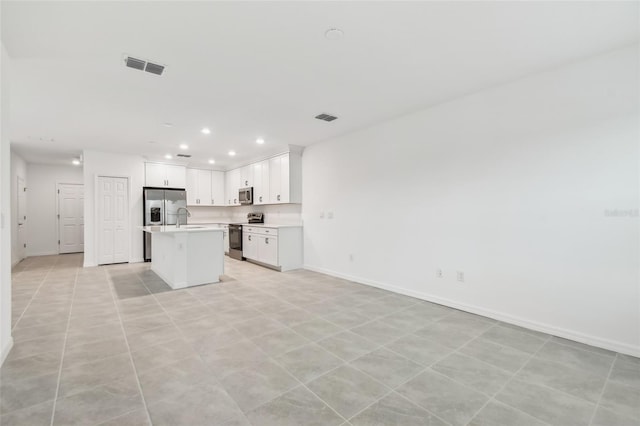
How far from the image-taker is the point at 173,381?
212cm

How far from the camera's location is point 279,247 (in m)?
5.90

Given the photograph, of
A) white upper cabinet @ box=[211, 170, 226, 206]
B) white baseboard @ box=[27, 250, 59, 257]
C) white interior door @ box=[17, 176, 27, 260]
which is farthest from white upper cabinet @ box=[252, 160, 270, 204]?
white baseboard @ box=[27, 250, 59, 257]

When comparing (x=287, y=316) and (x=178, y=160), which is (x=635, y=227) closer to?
(x=287, y=316)

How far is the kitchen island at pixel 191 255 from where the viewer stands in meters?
4.66

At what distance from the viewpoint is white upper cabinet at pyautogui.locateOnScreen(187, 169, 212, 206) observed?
8.30 m

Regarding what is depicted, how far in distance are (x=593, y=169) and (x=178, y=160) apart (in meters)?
7.88

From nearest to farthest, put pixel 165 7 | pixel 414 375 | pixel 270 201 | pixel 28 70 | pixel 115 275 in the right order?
pixel 165 7 < pixel 414 375 < pixel 28 70 < pixel 115 275 < pixel 270 201

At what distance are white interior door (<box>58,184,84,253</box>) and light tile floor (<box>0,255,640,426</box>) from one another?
5823 millimetres

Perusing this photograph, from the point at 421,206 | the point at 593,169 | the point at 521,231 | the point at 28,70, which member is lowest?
the point at 521,231

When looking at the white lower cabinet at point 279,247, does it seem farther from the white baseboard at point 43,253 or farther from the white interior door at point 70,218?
the white baseboard at point 43,253

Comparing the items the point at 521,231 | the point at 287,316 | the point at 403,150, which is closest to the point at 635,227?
the point at 521,231

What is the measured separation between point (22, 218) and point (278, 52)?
8.48m

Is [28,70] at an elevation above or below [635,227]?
above

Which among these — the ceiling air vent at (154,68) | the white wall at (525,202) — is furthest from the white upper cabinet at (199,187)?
the ceiling air vent at (154,68)
